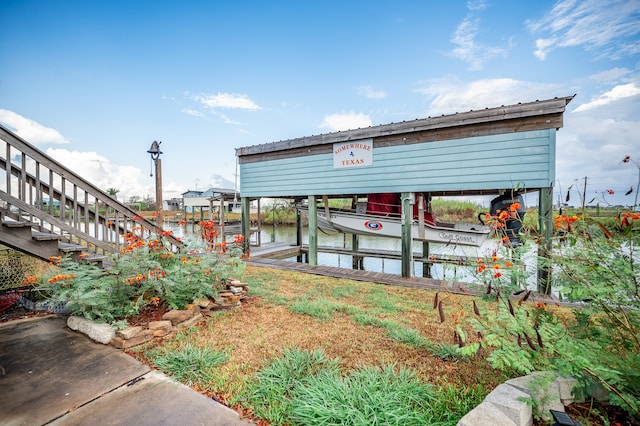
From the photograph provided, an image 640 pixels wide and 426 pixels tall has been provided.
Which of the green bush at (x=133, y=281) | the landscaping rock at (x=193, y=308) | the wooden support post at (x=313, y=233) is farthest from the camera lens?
the wooden support post at (x=313, y=233)

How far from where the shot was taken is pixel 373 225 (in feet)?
26.7

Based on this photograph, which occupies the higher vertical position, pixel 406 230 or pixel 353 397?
pixel 406 230

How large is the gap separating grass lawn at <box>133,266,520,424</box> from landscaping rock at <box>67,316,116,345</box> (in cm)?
51

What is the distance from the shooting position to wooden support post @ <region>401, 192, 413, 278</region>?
6.20 m

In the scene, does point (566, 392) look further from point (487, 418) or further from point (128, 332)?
point (128, 332)

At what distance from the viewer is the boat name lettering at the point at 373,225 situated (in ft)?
26.4

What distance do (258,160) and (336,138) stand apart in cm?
279

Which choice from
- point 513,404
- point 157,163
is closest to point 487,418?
point 513,404

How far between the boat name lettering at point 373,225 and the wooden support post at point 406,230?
178 cm

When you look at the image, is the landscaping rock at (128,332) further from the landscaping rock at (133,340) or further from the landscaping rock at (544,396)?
the landscaping rock at (544,396)

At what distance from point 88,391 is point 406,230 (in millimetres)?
5856

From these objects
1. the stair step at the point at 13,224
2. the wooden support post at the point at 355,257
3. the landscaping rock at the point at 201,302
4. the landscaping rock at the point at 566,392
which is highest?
the stair step at the point at 13,224

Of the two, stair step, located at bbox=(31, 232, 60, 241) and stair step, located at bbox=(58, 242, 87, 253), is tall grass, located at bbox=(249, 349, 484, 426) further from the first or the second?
stair step, located at bbox=(31, 232, 60, 241)

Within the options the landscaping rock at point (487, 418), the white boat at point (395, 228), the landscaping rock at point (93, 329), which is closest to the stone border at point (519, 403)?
the landscaping rock at point (487, 418)
